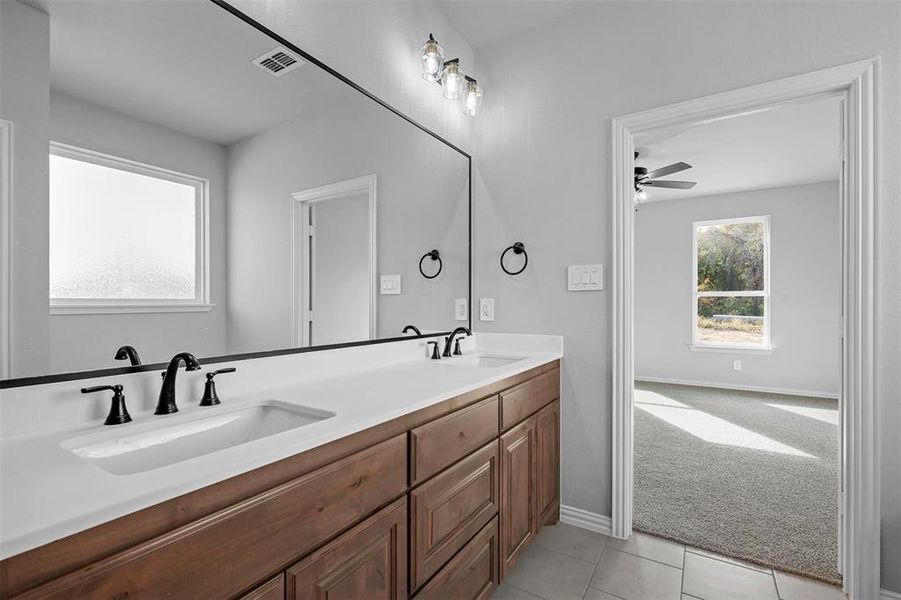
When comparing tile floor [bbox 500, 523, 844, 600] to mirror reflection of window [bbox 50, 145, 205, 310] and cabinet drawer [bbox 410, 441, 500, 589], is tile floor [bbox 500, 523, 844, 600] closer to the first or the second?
cabinet drawer [bbox 410, 441, 500, 589]

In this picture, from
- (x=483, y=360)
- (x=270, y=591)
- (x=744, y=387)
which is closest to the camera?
(x=270, y=591)

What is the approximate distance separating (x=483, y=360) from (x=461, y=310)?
1.04 feet

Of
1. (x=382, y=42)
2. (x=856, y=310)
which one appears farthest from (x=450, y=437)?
(x=382, y=42)

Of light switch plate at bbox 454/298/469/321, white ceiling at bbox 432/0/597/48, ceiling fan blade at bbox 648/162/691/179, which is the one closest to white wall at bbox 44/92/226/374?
light switch plate at bbox 454/298/469/321

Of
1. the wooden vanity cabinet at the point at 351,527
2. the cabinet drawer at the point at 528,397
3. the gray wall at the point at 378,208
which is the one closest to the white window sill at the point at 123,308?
the gray wall at the point at 378,208

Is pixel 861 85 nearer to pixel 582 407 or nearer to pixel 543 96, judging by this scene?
pixel 543 96

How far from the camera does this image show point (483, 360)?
240cm

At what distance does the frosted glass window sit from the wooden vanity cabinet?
0.66 metres

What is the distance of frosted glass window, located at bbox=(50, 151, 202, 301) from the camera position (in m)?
0.96

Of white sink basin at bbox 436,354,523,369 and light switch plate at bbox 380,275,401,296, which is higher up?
light switch plate at bbox 380,275,401,296

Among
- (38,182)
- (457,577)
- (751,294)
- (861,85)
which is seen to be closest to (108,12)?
(38,182)

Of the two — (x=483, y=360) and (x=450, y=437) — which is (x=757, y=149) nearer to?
(x=483, y=360)

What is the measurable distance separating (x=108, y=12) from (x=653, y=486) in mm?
3212

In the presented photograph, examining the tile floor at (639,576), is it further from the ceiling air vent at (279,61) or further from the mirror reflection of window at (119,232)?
the ceiling air vent at (279,61)
